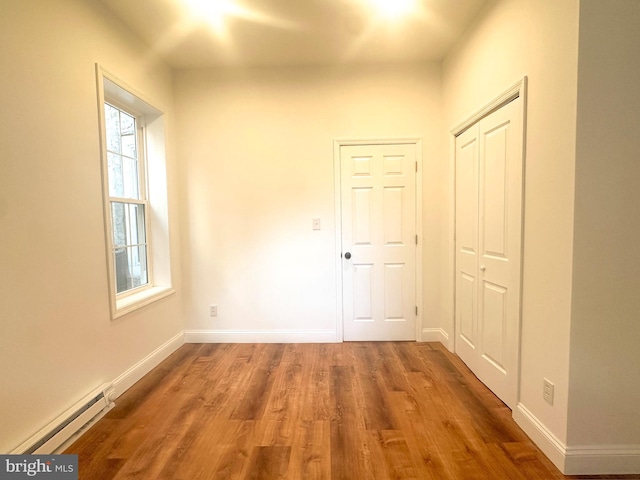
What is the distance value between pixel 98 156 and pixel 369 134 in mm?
2224

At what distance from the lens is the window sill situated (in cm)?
211

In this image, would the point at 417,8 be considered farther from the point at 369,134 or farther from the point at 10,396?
the point at 10,396

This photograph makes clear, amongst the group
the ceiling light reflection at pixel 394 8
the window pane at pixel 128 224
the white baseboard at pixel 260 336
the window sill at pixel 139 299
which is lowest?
the white baseboard at pixel 260 336

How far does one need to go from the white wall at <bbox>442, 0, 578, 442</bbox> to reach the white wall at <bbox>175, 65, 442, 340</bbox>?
1.08 metres

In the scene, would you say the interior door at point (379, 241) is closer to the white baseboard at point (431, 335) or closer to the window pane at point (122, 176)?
the white baseboard at point (431, 335)

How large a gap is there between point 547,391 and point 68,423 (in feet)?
8.52

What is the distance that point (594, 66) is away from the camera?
4.21ft

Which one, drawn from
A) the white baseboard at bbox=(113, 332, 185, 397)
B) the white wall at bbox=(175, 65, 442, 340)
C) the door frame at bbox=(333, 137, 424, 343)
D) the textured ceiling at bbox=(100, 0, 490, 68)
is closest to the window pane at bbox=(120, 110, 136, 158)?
the white wall at bbox=(175, 65, 442, 340)

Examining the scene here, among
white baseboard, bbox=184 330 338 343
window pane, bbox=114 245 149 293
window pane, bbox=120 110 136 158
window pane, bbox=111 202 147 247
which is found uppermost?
window pane, bbox=120 110 136 158

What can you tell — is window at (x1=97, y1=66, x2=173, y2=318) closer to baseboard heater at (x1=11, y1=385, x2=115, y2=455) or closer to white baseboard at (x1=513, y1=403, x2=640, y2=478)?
baseboard heater at (x1=11, y1=385, x2=115, y2=455)

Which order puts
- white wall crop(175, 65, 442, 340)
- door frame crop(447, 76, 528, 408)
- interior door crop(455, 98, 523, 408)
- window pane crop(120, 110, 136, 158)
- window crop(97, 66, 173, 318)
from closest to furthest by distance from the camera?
door frame crop(447, 76, 528, 408), interior door crop(455, 98, 523, 408), window crop(97, 66, 173, 318), window pane crop(120, 110, 136, 158), white wall crop(175, 65, 442, 340)

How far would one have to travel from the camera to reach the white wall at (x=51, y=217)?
1.40 meters

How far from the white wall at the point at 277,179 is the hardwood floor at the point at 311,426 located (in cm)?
59

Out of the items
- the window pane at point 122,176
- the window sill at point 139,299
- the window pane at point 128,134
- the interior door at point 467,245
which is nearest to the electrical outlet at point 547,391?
the interior door at point 467,245
